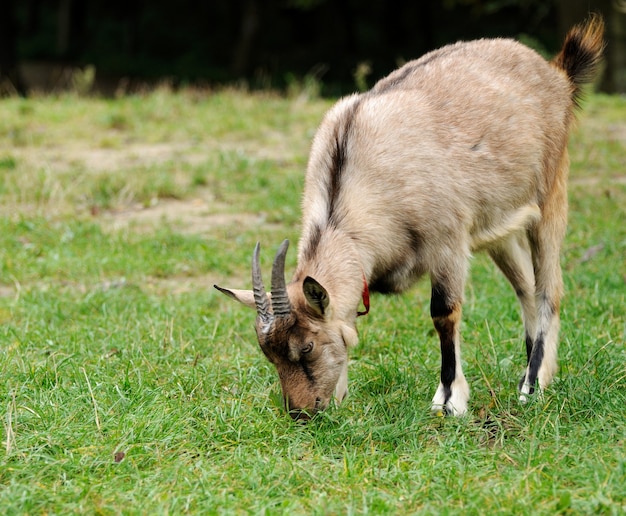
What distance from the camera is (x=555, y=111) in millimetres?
5422

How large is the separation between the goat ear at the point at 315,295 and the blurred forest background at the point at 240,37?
16.6 m

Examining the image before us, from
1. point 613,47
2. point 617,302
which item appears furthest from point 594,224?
point 613,47

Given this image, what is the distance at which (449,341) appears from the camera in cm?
479

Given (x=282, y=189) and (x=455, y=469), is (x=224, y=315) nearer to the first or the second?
(x=455, y=469)

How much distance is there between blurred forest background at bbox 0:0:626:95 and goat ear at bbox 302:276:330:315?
16.6 m

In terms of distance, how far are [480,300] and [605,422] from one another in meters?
2.11

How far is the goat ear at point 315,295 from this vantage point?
4082 mm

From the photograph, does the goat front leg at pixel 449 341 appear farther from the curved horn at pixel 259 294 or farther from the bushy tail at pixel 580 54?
the bushy tail at pixel 580 54

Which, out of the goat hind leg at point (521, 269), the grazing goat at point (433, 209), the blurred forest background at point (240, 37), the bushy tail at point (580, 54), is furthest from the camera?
the blurred forest background at point (240, 37)

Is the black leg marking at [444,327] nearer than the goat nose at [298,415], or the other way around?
the goat nose at [298,415]

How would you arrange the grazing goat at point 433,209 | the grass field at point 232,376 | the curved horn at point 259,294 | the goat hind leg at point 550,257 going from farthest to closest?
the goat hind leg at point 550,257
the grazing goat at point 433,209
the curved horn at point 259,294
the grass field at point 232,376

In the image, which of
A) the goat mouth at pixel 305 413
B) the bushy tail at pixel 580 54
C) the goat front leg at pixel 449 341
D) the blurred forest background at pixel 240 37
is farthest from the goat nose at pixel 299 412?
the blurred forest background at pixel 240 37

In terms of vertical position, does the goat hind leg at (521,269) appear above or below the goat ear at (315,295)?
below

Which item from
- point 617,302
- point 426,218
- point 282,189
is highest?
point 426,218
